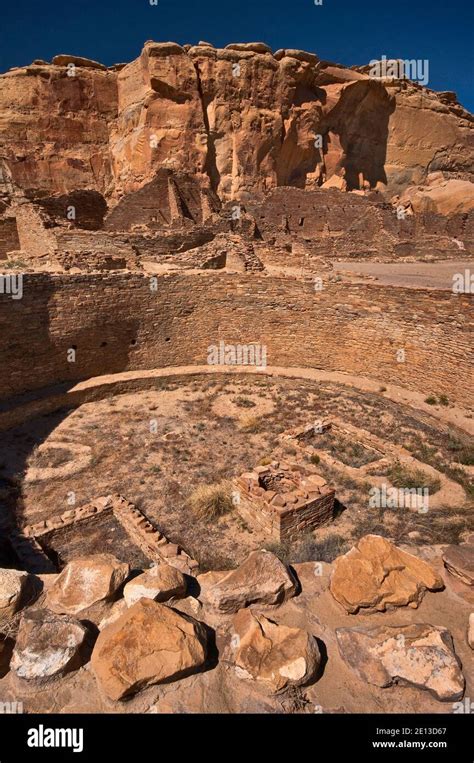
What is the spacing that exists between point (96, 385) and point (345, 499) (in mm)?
7091

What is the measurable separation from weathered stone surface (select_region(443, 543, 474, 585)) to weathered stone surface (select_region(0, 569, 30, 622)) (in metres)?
3.63

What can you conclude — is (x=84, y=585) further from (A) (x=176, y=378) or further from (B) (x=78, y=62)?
(B) (x=78, y=62)

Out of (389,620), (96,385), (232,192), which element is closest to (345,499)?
(389,620)

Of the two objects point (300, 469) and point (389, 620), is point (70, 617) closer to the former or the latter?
point (389, 620)

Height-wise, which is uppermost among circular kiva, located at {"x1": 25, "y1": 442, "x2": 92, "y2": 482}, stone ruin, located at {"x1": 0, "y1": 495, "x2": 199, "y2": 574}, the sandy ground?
the sandy ground

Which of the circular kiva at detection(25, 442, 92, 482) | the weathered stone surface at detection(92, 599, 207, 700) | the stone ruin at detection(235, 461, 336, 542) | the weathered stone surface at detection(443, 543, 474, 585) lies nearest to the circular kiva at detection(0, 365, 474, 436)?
the circular kiva at detection(25, 442, 92, 482)

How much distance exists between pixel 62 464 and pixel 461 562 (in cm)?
727

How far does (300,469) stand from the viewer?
24.6ft

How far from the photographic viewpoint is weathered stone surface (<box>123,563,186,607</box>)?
3.33 meters

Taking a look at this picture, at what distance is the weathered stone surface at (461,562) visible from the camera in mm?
3679

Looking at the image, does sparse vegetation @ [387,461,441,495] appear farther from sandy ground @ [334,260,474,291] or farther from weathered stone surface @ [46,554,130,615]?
sandy ground @ [334,260,474,291]

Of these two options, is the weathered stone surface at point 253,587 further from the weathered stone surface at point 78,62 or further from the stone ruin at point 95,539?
the weathered stone surface at point 78,62

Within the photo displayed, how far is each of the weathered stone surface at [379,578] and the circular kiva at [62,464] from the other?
6120 mm
